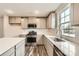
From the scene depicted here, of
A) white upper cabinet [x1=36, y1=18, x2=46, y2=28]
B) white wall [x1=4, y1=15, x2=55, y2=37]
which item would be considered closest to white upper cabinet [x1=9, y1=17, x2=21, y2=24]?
white wall [x1=4, y1=15, x2=55, y2=37]

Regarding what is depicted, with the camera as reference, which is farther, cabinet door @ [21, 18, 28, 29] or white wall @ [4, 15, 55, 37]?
white wall @ [4, 15, 55, 37]

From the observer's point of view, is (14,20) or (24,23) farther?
(14,20)

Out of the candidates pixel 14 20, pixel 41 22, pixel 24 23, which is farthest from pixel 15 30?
pixel 41 22

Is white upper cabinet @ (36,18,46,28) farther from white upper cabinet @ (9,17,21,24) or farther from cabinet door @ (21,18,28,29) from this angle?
white upper cabinet @ (9,17,21,24)

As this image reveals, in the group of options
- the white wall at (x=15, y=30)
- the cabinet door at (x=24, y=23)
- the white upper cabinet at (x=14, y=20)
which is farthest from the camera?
the white wall at (x=15, y=30)

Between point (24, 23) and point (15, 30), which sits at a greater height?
point (24, 23)

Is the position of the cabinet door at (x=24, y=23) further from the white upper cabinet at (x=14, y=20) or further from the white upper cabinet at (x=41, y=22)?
the white upper cabinet at (x=41, y=22)

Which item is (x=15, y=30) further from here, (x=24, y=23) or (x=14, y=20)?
(x=24, y=23)

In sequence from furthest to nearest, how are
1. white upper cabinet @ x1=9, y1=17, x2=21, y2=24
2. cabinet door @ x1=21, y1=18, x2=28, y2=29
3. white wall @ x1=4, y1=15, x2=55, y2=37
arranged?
white wall @ x1=4, y1=15, x2=55, y2=37 → white upper cabinet @ x1=9, y1=17, x2=21, y2=24 → cabinet door @ x1=21, y1=18, x2=28, y2=29

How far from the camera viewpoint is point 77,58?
103 cm

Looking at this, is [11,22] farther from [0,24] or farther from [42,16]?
[42,16]

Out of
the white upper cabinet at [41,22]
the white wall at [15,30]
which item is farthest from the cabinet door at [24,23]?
the white upper cabinet at [41,22]

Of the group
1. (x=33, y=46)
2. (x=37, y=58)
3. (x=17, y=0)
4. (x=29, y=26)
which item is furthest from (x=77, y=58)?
(x=29, y=26)

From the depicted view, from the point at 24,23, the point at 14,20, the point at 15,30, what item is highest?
the point at 14,20
